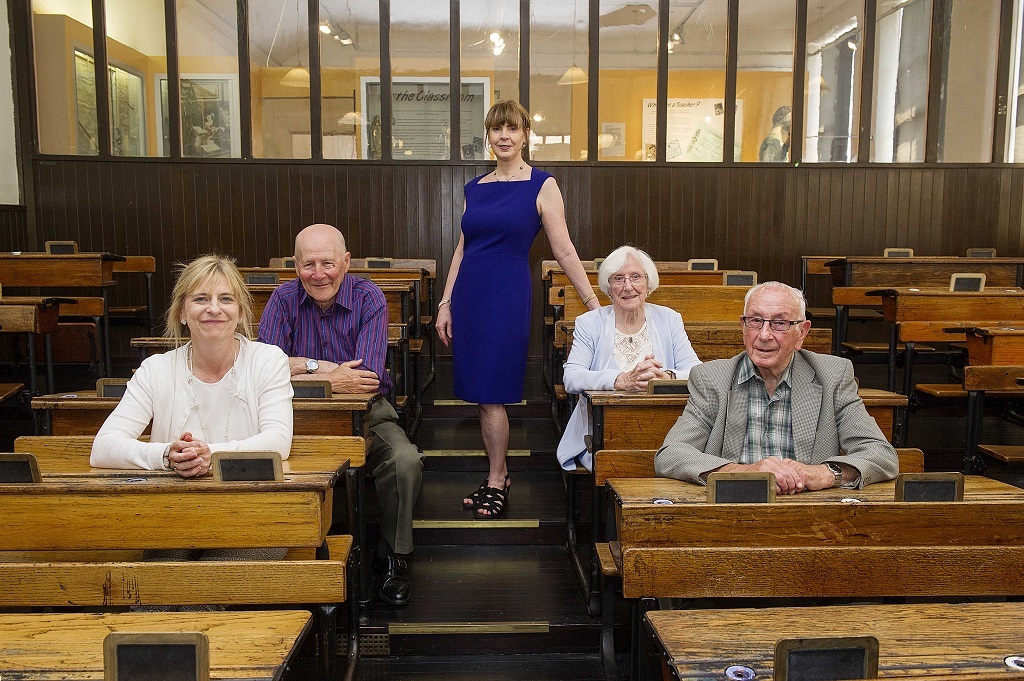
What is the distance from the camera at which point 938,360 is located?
19.0 feet

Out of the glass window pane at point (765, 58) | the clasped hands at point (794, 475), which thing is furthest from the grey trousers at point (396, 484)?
the glass window pane at point (765, 58)

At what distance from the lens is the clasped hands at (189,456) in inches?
71.9

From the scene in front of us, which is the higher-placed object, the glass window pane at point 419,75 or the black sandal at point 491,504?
the glass window pane at point 419,75

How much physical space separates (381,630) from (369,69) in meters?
5.50

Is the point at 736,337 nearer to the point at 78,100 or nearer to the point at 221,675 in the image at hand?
the point at 221,675

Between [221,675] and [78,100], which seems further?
[78,100]

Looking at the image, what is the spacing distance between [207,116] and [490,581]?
214 inches

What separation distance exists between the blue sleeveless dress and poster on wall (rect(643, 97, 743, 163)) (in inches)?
170

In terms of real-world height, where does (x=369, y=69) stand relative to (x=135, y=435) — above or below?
above

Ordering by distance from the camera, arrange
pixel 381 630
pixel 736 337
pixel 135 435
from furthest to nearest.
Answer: pixel 736 337, pixel 381 630, pixel 135 435

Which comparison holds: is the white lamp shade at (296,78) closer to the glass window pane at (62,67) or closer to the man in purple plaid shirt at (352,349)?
the glass window pane at (62,67)

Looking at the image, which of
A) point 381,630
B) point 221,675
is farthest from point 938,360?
point 221,675

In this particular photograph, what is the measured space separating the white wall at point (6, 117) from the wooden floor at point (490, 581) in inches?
126

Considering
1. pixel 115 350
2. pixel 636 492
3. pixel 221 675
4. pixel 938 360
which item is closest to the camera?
pixel 221 675
